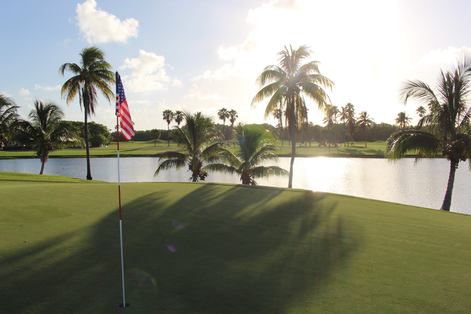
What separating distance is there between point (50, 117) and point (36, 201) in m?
41.8

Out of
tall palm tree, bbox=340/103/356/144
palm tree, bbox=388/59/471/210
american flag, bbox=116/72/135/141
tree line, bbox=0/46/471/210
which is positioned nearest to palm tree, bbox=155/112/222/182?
tree line, bbox=0/46/471/210

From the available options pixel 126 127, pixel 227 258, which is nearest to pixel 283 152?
pixel 227 258

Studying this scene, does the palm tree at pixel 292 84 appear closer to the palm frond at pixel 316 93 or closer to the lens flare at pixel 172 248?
the palm frond at pixel 316 93

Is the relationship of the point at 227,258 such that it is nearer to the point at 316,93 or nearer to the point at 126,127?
the point at 126,127

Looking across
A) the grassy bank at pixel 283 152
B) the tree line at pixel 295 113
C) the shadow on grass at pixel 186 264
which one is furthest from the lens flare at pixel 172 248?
the grassy bank at pixel 283 152

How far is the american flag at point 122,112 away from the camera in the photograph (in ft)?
26.9

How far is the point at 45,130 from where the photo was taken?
1987 inches

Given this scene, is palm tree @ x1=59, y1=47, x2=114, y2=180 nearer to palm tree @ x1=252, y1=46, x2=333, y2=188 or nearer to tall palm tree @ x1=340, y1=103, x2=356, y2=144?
palm tree @ x1=252, y1=46, x2=333, y2=188

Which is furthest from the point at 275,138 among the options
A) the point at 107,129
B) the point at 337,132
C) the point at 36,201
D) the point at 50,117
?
the point at 107,129

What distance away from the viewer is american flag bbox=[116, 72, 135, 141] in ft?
26.9

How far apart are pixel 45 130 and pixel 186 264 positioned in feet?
161

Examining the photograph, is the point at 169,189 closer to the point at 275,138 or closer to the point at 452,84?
the point at 275,138

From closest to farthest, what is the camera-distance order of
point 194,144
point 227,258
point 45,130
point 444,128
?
point 227,258 < point 444,128 < point 194,144 < point 45,130

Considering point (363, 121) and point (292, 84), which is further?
point (363, 121)
